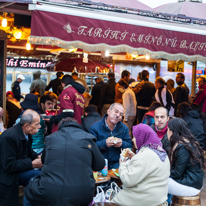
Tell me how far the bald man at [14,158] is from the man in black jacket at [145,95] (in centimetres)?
473

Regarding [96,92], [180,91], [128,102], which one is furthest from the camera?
[96,92]

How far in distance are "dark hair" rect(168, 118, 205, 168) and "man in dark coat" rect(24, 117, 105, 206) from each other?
1376 mm

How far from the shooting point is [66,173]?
2.82 metres

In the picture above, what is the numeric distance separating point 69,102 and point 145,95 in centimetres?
347

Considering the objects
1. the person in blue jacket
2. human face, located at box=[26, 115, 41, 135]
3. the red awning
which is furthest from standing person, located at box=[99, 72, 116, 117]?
human face, located at box=[26, 115, 41, 135]

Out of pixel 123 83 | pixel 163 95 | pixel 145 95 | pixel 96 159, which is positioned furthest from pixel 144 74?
pixel 96 159

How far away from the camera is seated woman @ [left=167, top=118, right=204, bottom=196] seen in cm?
370

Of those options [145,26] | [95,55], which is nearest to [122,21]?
[145,26]

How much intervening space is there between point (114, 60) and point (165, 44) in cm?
617

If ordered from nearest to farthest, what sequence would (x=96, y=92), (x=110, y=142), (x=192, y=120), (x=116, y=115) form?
(x=110, y=142), (x=116, y=115), (x=192, y=120), (x=96, y=92)

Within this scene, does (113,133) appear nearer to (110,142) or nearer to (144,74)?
(110,142)

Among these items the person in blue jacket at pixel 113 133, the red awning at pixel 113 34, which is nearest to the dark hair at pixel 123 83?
the red awning at pixel 113 34

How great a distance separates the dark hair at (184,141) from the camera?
12.1 ft

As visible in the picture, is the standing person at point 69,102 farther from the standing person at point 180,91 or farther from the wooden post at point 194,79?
the wooden post at point 194,79
